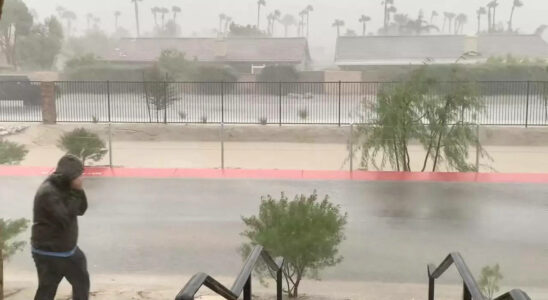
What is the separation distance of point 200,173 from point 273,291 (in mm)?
8859

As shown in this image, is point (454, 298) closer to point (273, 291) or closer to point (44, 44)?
point (273, 291)

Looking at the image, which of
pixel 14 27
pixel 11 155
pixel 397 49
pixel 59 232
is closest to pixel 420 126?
pixel 11 155

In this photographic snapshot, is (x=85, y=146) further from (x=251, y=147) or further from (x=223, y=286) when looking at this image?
(x=223, y=286)

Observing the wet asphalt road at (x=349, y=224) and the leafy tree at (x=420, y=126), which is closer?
the wet asphalt road at (x=349, y=224)

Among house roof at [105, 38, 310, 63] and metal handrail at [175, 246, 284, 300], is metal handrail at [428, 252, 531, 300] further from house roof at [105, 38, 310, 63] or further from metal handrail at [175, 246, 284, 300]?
house roof at [105, 38, 310, 63]

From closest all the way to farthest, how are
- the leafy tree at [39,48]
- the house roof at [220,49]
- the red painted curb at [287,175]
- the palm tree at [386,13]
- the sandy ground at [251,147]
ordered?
1. the red painted curb at [287,175]
2. the sandy ground at [251,147]
3. the leafy tree at [39,48]
4. the house roof at [220,49]
5. the palm tree at [386,13]

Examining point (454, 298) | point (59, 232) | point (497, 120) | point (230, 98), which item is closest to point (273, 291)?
point (454, 298)

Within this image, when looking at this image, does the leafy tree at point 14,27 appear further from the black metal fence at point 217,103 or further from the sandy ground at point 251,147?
the sandy ground at point 251,147

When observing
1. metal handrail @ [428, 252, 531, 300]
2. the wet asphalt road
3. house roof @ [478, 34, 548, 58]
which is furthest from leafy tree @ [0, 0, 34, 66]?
metal handrail @ [428, 252, 531, 300]

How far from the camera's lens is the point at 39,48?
56781mm

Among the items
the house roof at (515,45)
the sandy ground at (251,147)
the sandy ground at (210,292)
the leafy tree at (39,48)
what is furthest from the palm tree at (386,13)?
the sandy ground at (210,292)

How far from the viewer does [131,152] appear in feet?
76.2

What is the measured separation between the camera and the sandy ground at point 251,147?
2055 cm

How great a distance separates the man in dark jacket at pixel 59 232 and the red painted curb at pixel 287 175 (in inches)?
407
